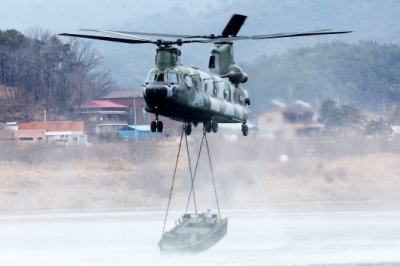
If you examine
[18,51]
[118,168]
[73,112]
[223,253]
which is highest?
[18,51]

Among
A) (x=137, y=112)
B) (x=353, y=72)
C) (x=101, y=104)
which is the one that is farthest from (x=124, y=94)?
(x=353, y=72)

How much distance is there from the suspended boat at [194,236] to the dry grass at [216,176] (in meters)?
23.0

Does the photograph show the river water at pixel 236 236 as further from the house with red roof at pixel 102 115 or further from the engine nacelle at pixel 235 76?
the house with red roof at pixel 102 115

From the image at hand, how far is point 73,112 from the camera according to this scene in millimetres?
90938

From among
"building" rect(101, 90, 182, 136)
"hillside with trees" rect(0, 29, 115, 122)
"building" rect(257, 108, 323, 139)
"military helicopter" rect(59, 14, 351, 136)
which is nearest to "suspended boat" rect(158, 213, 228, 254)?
"military helicopter" rect(59, 14, 351, 136)

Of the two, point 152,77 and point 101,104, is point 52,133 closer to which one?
point 101,104

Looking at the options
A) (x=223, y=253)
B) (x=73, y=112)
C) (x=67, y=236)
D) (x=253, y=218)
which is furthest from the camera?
(x=73, y=112)

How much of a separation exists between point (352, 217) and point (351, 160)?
9835 mm

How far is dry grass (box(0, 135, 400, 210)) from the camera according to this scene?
209 feet

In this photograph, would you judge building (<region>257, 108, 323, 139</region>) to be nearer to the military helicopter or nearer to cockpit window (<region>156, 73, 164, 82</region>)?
the military helicopter

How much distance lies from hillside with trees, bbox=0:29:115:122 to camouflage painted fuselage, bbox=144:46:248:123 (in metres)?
54.2

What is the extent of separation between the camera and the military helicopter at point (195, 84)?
110ft

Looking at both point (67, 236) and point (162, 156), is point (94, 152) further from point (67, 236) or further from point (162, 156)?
point (67, 236)

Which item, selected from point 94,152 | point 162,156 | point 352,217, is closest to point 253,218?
point 352,217
